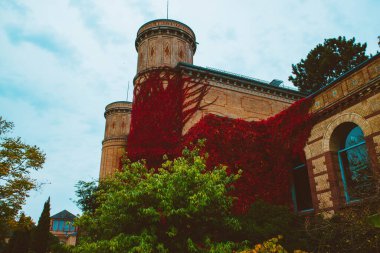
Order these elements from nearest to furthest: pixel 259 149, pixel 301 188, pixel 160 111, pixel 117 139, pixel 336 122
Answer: pixel 336 122, pixel 301 188, pixel 259 149, pixel 160 111, pixel 117 139

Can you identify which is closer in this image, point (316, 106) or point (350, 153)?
point (350, 153)

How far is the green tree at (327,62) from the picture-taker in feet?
95.9

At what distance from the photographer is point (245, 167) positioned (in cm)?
1514

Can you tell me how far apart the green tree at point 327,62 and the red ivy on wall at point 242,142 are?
17.3 metres

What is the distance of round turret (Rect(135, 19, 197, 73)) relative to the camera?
20.8 meters

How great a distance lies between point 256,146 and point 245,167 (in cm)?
139

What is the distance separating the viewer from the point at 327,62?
2959 cm

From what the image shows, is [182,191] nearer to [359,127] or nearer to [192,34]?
[359,127]

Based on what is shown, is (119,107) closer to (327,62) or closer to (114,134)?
(114,134)

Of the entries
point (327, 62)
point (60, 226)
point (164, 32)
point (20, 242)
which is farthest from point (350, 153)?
point (60, 226)

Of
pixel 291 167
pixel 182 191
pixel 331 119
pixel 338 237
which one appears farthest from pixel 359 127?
pixel 182 191

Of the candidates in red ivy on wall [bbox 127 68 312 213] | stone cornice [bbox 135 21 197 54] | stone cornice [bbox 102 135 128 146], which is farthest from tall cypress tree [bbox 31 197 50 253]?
stone cornice [bbox 135 21 197 54]

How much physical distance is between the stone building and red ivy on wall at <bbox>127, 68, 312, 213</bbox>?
71 cm

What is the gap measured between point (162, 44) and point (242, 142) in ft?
31.5
